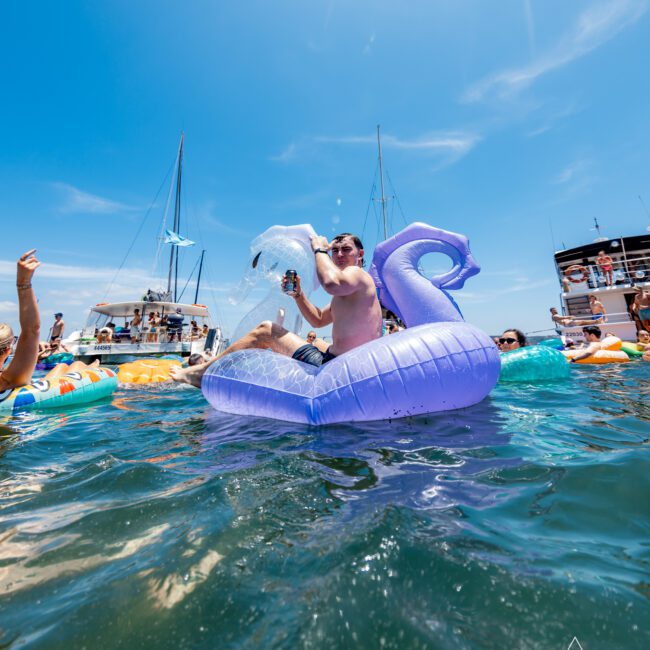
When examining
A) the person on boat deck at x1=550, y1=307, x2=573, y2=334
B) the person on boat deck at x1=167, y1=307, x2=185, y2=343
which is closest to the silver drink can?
the person on boat deck at x1=550, y1=307, x2=573, y2=334

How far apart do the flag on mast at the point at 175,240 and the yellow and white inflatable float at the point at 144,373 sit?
45.9 ft

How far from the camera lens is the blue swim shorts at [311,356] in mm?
3365

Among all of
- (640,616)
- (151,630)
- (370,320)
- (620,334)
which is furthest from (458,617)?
(620,334)

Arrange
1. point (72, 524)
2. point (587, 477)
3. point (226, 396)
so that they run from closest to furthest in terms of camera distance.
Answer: point (72, 524), point (587, 477), point (226, 396)

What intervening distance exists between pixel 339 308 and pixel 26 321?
2.29 metres

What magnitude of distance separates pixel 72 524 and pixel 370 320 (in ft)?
8.31

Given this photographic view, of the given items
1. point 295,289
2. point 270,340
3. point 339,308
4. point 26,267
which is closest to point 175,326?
point 270,340

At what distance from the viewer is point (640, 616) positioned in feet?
2.81

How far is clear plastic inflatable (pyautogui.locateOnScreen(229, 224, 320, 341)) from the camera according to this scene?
13.7 ft

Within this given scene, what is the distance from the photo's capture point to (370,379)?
8.70ft

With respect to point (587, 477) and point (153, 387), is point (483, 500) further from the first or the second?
point (153, 387)

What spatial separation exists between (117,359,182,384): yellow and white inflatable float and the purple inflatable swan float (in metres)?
3.86

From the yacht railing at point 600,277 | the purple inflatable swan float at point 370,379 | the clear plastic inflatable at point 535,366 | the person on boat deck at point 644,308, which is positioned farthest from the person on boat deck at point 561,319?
the purple inflatable swan float at point 370,379

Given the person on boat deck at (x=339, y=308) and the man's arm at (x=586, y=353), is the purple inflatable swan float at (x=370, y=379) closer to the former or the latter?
the person on boat deck at (x=339, y=308)
